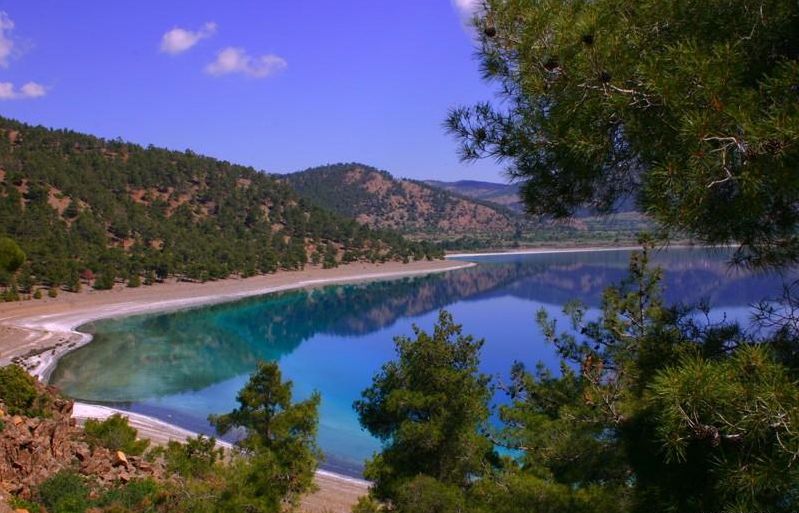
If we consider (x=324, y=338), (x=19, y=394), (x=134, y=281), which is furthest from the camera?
(x=134, y=281)

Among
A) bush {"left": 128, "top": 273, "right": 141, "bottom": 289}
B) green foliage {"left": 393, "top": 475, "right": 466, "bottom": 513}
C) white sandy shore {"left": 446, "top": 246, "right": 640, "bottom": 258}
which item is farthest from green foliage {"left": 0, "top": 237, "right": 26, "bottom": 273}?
white sandy shore {"left": 446, "top": 246, "right": 640, "bottom": 258}

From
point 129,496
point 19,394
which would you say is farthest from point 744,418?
point 19,394

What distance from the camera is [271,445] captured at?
31.9 ft

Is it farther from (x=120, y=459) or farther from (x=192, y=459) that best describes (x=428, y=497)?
(x=120, y=459)

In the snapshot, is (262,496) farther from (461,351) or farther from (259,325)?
(259,325)

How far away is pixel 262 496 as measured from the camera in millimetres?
8719

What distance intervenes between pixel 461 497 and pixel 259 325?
33.6 metres

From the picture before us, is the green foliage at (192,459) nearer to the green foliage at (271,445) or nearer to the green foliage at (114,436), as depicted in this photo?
the green foliage at (271,445)

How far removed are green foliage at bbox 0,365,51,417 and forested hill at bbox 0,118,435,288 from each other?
29.9 meters

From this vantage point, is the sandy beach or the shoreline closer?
the sandy beach

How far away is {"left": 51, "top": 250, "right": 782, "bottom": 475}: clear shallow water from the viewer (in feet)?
70.9

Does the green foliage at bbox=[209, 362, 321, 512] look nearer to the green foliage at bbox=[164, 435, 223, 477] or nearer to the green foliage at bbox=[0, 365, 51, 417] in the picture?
the green foliage at bbox=[164, 435, 223, 477]

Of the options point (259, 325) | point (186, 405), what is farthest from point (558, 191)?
point (259, 325)

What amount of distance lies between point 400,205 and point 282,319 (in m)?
92.8
